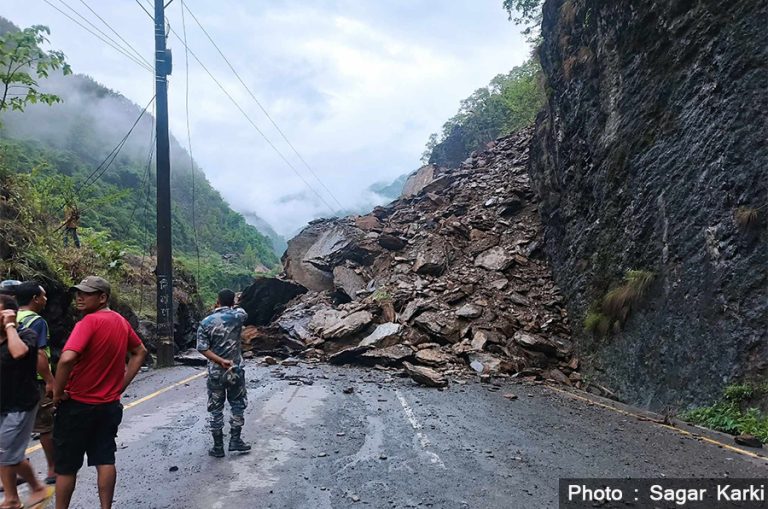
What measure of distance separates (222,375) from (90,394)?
1806mm

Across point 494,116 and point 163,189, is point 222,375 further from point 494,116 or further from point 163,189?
point 494,116

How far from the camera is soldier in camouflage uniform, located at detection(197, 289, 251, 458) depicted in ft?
15.8

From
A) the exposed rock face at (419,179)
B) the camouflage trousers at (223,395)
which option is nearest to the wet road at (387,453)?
the camouflage trousers at (223,395)

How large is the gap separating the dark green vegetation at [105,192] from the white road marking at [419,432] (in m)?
7.58

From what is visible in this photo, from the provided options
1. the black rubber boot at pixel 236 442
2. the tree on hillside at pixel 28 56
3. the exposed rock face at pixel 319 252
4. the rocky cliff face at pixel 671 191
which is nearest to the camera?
the black rubber boot at pixel 236 442

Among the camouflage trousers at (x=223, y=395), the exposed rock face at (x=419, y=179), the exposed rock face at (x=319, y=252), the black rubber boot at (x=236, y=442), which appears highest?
the exposed rock face at (x=419, y=179)

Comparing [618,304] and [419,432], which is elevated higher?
[618,304]

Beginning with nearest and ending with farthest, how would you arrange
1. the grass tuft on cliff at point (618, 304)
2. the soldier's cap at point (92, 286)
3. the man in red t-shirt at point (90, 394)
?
1. the man in red t-shirt at point (90, 394)
2. the soldier's cap at point (92, 286)
3. the grass tuft on cliff at point (618, 304)

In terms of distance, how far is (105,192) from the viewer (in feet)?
149

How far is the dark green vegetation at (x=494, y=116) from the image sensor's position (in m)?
34.5

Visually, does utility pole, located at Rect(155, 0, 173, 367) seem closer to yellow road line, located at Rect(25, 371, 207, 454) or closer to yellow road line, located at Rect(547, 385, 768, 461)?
yellow road line, located at Rect(25, 371, 207, 454)

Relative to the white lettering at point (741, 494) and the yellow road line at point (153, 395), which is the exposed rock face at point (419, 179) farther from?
the white lettering at point (741, 494)

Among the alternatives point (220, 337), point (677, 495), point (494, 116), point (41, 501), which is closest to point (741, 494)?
point (677, 495)

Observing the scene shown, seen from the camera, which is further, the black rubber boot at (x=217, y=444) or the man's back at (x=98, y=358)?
the black rubber boot at (x=217, y=444)
